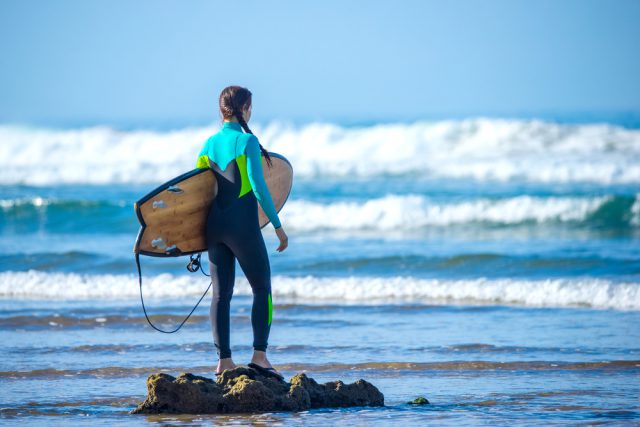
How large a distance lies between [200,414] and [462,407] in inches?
58.8

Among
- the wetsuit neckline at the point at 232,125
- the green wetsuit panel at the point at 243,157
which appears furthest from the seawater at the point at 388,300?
the wetsuit neckline at the point at 232,125

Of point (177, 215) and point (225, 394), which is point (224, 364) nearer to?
point (225, 394)

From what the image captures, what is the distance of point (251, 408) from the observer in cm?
576

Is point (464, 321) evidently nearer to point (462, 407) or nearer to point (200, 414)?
point (462, 407)

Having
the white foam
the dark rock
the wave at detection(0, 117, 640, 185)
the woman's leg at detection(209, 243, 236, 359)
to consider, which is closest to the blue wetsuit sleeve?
the woman's leg at detection(209, 243, 236, 359)

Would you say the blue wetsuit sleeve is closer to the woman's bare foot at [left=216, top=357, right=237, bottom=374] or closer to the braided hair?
the braided hair

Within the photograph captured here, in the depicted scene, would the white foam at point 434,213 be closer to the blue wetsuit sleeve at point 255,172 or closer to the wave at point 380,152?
the wave at point 380,152

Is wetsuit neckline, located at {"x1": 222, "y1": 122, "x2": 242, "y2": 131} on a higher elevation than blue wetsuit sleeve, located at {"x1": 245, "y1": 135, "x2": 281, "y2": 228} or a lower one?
higher

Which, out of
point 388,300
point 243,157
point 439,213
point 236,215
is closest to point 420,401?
point 236,215

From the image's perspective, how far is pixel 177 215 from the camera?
5.89m

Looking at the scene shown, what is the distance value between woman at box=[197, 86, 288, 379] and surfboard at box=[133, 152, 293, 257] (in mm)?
80

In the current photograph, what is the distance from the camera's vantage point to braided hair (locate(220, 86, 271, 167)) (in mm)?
5773

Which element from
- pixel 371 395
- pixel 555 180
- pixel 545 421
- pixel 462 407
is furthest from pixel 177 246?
pixel 555 180

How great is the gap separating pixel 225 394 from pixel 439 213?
13.0m
